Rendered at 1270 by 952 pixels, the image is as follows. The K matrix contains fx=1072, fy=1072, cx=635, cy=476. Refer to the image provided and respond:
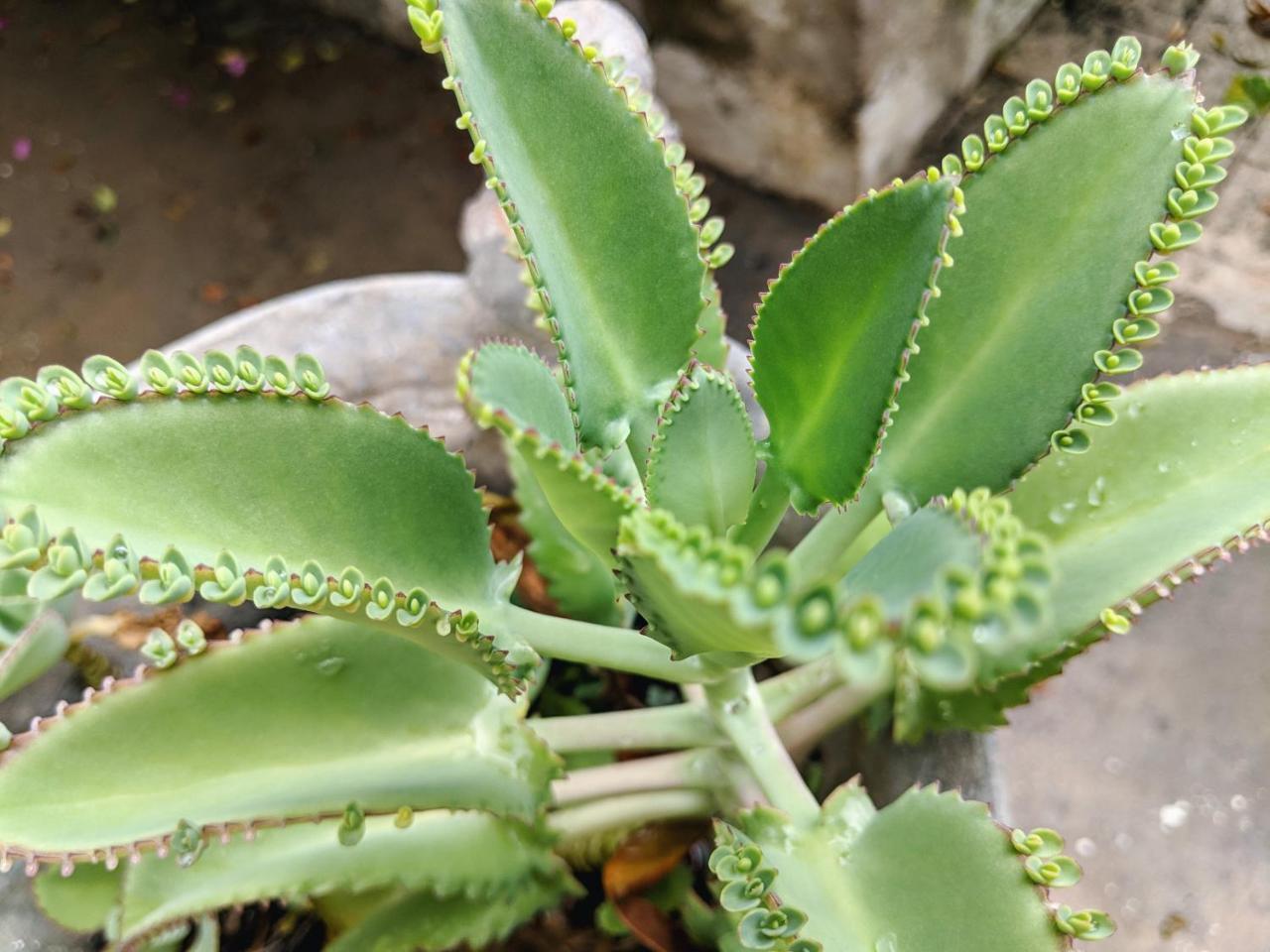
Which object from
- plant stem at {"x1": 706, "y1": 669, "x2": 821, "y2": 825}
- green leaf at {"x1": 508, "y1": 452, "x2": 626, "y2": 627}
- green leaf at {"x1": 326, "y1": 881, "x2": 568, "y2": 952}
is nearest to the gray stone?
green leaf at {"x1": 508, "y1": 452, "x2": 626, "y2": 627}

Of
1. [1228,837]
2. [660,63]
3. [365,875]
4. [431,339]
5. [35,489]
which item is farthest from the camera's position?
[660,63]

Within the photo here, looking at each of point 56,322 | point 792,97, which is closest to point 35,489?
point 792,97

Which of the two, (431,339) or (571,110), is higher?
(571,110)

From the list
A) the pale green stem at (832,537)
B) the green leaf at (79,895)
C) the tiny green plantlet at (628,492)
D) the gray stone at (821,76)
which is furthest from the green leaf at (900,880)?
the gray stone at (821,76)

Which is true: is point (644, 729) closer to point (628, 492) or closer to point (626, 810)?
point (626, 810)

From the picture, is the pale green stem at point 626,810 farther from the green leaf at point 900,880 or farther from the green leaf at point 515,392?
the green leaf at point 515,392

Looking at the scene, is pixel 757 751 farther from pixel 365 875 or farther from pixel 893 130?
pixel 893 130
